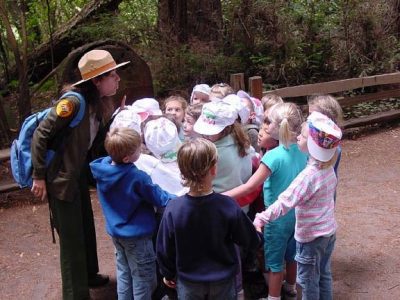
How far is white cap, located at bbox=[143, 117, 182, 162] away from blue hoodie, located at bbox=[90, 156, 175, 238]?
0.60ft

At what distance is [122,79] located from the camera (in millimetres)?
6984

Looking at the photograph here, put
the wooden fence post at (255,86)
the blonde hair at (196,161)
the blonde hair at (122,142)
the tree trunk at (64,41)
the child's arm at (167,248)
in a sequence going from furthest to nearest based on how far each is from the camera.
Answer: the tree trunk at (64,41) → the wooden fence post at (255,86) → the blonde hair at (122,142) → the child's arm at (167,248) → the blonde hair at (196,161)

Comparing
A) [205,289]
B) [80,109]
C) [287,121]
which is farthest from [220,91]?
[205,289]

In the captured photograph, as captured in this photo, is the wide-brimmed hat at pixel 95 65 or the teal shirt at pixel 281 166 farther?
the wide-brimmed hat at pixel 95 65

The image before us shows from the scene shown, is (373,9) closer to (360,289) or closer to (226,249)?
(360,289)

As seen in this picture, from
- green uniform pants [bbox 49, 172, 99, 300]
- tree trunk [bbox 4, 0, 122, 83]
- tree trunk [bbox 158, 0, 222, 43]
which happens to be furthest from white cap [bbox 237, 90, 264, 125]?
tree trunk [bbox 4, 0, 122, 83]

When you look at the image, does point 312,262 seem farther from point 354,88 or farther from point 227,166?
point 354,88

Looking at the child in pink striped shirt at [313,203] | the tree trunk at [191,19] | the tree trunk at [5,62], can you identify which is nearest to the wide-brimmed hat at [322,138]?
the child in pink striped shirt at [313,203]

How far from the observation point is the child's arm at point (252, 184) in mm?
3227

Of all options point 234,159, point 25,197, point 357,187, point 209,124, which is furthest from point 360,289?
point 25,197

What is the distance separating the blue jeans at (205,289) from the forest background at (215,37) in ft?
20.0

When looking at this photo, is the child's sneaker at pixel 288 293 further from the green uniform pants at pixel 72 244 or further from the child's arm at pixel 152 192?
the green uniform pants at pixel 72 244

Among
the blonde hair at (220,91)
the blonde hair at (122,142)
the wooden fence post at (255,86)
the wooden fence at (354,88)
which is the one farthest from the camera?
the wooden fence at (354,88)

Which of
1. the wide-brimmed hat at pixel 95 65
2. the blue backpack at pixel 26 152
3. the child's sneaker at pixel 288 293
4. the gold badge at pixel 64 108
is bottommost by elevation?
the child's sneaker at pixel 288 293
